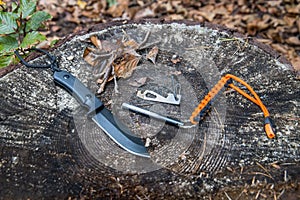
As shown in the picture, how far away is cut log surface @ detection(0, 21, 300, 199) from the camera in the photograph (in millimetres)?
1509

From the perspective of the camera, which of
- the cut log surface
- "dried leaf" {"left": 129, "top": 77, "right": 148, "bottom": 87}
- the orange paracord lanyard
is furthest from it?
"dried leaf" {"left": 129, "top": 77, "right": 148, "bottom": 87}

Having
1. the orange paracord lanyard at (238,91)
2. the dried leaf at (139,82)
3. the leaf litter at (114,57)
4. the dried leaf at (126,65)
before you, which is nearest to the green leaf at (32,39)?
the leaf litter at (114,57)

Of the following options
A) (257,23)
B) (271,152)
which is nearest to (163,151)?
(271,152)

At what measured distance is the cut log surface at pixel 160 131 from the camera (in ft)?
4.95

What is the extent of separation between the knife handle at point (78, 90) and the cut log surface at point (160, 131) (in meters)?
0.04

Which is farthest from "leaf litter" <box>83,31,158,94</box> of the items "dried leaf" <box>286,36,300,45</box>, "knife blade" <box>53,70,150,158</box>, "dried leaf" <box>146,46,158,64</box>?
"dried leaf" <box>286,36,300,45</box>

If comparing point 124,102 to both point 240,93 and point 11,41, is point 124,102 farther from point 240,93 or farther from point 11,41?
point 11,41

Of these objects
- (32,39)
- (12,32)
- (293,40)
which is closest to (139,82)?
(32,39)

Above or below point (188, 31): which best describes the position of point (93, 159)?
below

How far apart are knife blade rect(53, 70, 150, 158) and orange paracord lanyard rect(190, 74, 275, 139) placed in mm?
265

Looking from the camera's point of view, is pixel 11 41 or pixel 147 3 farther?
pixel 147 3

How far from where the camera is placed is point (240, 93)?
1762mm

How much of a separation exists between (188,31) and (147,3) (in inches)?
61.9

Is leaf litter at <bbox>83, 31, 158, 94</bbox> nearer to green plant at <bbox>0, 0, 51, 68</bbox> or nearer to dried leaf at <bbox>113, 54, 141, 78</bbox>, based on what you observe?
dried leaf at <bbox>113, 54, 141, 78</bbox>
